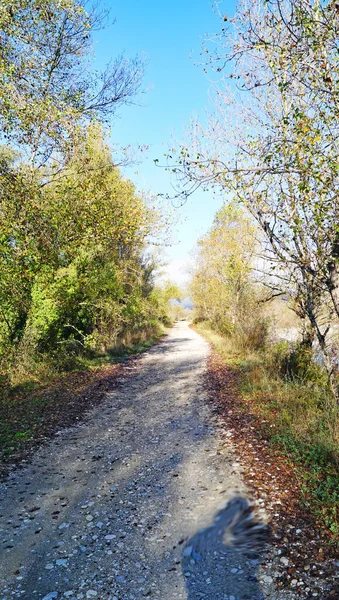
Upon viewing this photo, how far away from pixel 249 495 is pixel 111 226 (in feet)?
35.8

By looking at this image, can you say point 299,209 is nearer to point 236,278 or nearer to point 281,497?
point 281,497

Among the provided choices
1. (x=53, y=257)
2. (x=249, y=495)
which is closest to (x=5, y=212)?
(x=53, y=257)

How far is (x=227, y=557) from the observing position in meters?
3.78

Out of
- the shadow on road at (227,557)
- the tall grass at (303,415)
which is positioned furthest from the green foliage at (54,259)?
the shadow on road at (227,557)

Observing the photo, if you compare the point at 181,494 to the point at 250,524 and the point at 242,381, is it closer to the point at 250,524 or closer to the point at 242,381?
the point at 250,524

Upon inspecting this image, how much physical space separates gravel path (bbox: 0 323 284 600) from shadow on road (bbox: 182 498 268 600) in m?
0.01

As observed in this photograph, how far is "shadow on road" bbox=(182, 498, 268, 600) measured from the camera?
3309 mm

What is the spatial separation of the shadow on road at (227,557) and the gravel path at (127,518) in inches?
0.5

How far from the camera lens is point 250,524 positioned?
429 cm

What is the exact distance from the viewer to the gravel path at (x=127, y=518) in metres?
3.40

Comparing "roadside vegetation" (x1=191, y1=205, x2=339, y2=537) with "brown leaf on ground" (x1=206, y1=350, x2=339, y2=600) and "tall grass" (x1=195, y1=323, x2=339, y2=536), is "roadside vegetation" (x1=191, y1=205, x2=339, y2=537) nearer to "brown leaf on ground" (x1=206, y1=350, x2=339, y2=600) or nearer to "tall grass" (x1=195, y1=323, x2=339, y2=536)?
"tall grass" (x1=195, y1=323, x2=339, y2=536)

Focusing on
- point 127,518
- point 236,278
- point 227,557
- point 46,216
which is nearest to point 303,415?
point 227,557

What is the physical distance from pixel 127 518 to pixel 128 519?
25mm

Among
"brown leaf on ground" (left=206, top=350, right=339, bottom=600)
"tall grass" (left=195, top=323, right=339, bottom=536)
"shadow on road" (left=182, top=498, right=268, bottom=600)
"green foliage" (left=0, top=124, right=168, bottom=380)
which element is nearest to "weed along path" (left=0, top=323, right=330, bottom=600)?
"shadow on road" (left=182, top=498, right=268, bottom=600)
